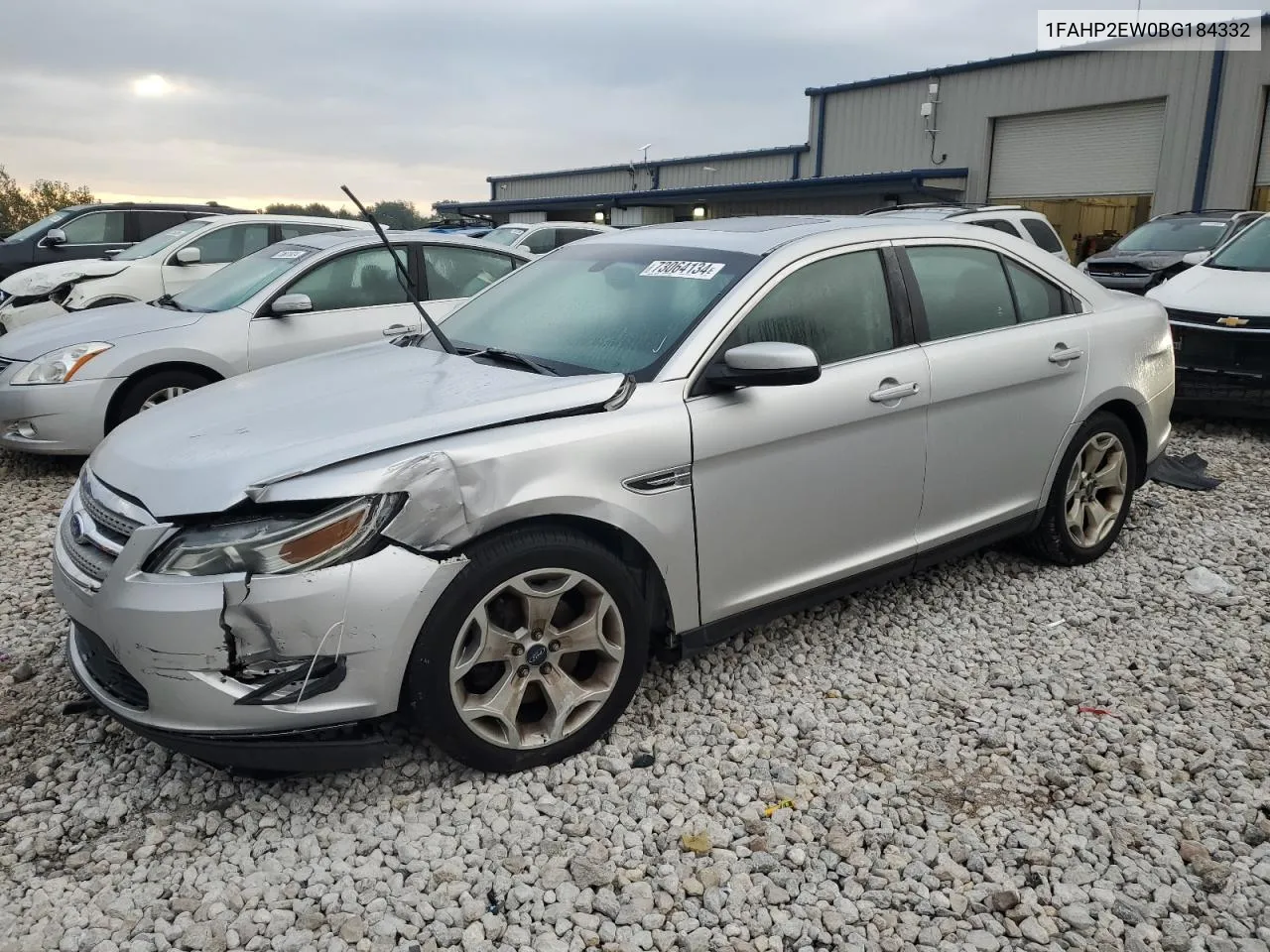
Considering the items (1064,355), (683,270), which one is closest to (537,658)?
(683,270)

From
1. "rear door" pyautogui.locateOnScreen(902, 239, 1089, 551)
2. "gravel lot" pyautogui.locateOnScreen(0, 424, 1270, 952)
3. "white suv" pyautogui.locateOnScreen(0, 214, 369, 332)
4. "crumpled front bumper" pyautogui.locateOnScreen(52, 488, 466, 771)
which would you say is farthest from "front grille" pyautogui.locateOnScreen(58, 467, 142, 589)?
"white suv" pyautogui.locateOnScreen(0, 214, 369, 332)

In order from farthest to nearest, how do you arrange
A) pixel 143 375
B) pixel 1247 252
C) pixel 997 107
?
1. pixel 997 107
2. pixel 1247 252
3. pixel 143 375

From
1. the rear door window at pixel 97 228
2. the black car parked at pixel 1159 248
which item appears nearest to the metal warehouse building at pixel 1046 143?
the black car parked at pixel 1159 248

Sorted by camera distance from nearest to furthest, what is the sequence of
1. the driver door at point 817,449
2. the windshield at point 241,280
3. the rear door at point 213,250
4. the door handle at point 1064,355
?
1. the driver door at point 817,449
2. the door handle at point 1064,355
3. the windshield at point 241,280
4. the rear door at point 213,250

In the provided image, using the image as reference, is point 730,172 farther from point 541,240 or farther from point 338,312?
point 338,312

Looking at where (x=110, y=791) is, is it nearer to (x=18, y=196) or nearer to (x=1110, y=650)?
(x=1110, y=650)

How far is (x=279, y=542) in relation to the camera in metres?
2.60

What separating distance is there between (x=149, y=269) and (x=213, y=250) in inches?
27.6

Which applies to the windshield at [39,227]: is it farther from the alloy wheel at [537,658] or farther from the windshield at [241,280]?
the alloy wheel at [537,658]

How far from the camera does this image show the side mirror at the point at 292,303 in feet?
20.8

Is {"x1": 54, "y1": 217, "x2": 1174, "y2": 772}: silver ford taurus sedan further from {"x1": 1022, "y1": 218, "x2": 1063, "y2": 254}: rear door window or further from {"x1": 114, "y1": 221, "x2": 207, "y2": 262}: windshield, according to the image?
{"x1": 114, "y1": 221, "x2": 207, "y2": 262}: windshield

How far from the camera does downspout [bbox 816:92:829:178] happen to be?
26109mm

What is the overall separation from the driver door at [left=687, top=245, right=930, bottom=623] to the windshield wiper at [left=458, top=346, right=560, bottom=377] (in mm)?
547

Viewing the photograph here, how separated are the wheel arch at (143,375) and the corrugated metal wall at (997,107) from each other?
18405mm
